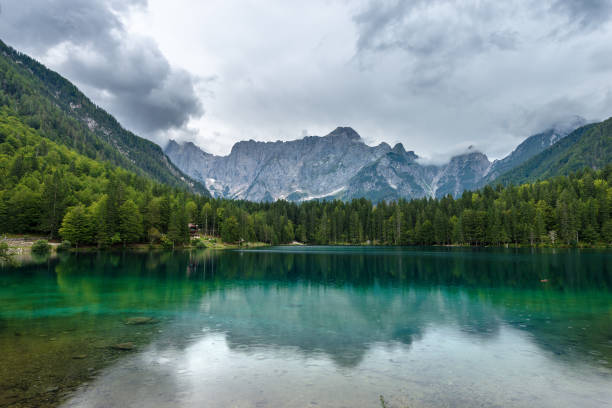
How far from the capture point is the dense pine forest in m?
112

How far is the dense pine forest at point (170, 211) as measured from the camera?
11231 centimetres

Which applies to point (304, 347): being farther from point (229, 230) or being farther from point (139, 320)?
point (229, 230)

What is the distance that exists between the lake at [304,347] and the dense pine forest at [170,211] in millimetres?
88309

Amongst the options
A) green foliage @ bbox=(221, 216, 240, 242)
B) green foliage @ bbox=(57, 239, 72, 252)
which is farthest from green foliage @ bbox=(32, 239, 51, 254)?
green foliage @ bbox=(221, 216, 240, 242)

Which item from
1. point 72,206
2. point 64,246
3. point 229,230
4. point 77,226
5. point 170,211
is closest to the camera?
point 64,246

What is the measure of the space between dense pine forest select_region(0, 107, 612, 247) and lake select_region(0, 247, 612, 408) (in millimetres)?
88309

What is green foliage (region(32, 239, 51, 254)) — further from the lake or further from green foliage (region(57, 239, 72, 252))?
the lake

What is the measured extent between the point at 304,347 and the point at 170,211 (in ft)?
443

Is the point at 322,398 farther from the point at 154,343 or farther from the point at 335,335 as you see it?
the point at 154,343

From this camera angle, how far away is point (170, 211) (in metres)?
141

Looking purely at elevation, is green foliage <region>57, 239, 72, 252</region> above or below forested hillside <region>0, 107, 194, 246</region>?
below

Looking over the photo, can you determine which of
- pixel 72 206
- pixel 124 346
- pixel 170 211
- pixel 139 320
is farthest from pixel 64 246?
pixel 124 346

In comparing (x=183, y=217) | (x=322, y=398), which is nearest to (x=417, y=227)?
(x=183, y=217)

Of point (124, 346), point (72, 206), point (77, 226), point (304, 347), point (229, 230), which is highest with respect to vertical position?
point (72, 206)
